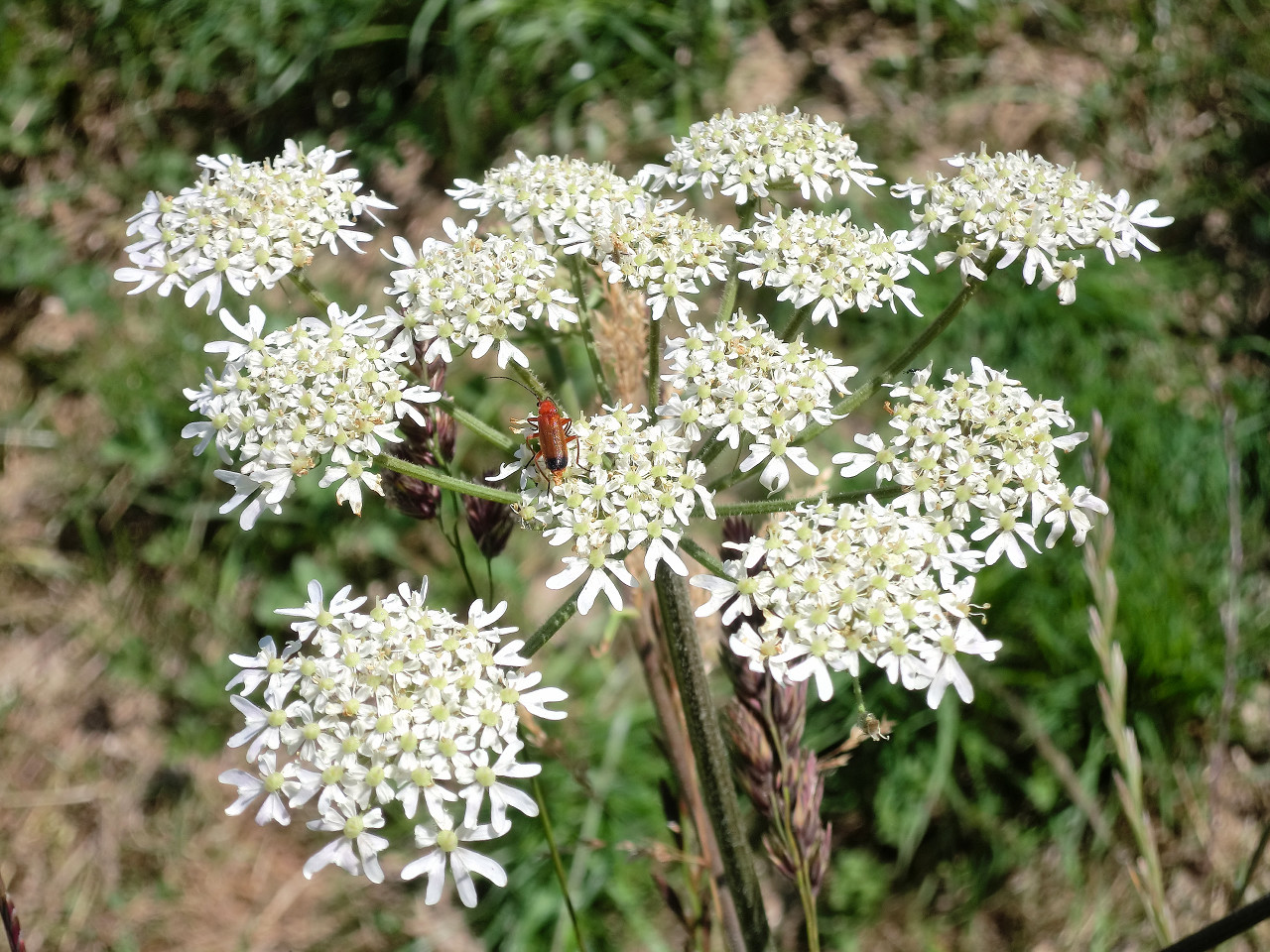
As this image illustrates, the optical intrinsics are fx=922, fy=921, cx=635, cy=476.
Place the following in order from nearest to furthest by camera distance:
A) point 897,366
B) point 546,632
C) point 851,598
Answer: point 546,632
point 851,598
point 897,366

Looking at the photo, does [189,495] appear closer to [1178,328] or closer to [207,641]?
[207,641]

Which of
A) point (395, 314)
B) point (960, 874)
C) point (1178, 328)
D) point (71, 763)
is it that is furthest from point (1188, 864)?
point (71, 763)

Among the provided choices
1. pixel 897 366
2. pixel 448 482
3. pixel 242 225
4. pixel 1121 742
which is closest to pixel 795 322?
pixel 897 366

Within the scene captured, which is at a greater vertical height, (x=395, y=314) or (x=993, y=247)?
(x=395, y=314)

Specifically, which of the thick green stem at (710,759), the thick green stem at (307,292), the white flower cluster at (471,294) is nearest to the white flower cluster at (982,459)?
the thick green stem at (710,759)

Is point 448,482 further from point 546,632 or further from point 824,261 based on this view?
point 824,261

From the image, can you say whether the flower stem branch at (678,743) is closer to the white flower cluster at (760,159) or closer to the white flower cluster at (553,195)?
the white flower cluster at (553,195)

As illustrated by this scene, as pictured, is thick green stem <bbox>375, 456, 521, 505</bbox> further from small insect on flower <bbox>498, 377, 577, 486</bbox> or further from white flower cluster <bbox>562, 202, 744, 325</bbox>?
white flower cluster <bbox>562, 202, 744, 325</bbox>
